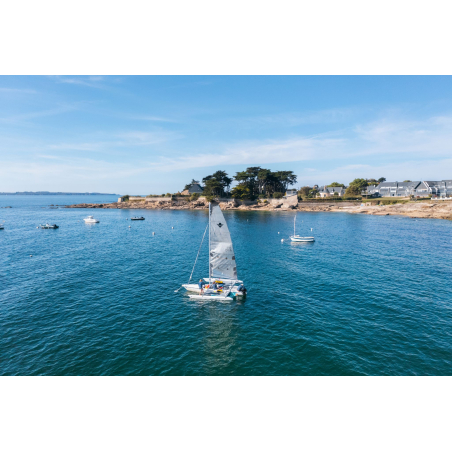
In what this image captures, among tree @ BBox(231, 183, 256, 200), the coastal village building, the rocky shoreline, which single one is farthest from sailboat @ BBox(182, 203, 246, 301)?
the coastal village building

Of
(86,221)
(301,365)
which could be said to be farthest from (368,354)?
(86,221)

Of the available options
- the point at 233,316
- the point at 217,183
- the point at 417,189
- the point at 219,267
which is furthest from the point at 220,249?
the point at 417,189

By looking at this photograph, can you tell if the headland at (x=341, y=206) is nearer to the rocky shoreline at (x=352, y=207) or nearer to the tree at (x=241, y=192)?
the rocky shoreline at (x=352, y=207)

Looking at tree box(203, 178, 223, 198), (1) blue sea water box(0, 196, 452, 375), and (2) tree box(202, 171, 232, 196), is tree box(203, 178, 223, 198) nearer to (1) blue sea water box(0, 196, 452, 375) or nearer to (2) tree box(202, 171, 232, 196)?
(2) tree box(202, 171, 232, 196)

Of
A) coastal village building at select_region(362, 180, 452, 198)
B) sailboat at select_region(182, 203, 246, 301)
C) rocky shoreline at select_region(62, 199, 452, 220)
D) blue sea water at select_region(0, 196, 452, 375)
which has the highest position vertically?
coastal village building at select_region(362, 180, 452, 198)

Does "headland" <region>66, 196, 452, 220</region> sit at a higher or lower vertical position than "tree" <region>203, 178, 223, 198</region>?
lower

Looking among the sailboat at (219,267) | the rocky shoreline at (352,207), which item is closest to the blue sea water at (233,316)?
the sailboat at (219,267)

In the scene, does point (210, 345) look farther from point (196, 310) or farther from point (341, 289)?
point (341, 289)
